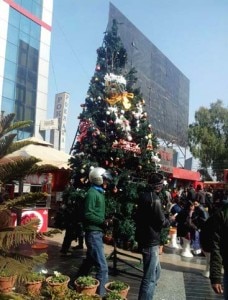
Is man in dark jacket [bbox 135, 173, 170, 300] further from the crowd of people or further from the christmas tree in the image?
the christmas tree

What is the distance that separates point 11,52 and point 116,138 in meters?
28.2

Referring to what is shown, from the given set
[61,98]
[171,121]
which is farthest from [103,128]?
[171,121]

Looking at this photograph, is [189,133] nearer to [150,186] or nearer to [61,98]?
[61,98]

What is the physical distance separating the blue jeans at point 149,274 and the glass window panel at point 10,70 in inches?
1198

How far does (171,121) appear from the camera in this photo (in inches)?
1636

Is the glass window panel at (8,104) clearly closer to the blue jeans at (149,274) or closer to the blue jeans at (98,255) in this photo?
the blue jeans at (98,255)

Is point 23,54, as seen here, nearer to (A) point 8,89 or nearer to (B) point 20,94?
A: (B) point 20,94

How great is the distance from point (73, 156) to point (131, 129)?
Answer: 1.35m

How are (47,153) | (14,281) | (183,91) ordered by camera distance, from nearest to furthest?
(14,281), (47,153), (183,91)

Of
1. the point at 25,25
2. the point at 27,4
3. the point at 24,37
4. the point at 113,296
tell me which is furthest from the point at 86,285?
the point at 27,4

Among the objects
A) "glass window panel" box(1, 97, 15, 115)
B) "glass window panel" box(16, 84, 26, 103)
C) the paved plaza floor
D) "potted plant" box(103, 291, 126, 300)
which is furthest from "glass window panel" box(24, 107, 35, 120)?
"potted plant" box(103, 291, 126, 300)

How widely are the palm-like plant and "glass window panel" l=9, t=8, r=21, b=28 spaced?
102 ft

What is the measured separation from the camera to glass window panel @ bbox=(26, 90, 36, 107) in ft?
113

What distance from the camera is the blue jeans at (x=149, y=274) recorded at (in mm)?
4211
